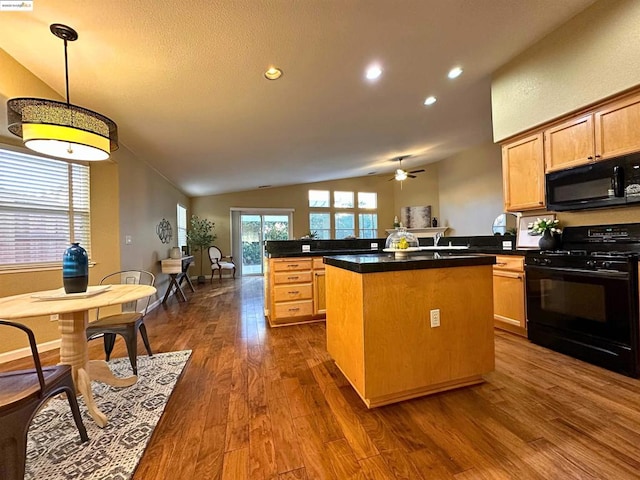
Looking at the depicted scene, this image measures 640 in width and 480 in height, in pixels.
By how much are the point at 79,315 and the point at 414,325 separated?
2.19 meters

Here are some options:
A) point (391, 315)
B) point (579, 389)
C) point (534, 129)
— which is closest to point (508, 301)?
point (579, 389)

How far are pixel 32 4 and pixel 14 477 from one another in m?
2.33

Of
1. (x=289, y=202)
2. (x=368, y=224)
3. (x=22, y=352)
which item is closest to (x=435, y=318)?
(x=22, y=352)

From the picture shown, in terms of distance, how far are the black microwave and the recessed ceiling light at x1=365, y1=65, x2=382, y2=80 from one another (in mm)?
2016

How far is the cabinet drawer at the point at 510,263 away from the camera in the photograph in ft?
9.60

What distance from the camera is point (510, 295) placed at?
10.00ft

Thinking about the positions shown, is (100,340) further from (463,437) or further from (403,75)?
(403,75)

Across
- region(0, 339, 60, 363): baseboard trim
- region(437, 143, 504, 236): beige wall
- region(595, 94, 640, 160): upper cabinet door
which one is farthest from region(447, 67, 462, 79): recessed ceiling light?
region(0, 339, 60, 363): baseboard trim

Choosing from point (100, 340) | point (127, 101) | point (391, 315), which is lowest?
point (100, 340)

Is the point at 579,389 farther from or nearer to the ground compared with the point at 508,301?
nearer to the ground

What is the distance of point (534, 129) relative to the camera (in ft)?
9.85

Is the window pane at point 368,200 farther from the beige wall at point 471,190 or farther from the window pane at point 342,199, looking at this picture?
the beige wall at point 471,190

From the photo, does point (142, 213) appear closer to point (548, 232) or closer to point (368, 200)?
point (548, 232)

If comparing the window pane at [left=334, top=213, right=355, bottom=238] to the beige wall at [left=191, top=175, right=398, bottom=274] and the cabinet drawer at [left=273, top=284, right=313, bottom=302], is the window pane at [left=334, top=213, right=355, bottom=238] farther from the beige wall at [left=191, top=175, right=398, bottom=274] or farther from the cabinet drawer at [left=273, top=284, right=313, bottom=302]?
the cabinet drawer at [left=273, top=284, right=313, bottom=302]
